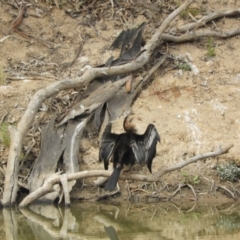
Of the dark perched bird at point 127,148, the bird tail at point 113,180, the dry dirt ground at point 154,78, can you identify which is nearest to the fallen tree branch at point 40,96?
the dry dirt ground at point 154,78

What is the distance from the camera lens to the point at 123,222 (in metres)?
7.48

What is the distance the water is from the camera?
704 centimetres

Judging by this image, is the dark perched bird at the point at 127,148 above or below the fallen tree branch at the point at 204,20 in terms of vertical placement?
above

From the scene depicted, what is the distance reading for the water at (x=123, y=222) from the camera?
704 centimetres

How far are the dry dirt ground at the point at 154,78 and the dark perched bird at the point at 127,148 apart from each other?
1.24 metres

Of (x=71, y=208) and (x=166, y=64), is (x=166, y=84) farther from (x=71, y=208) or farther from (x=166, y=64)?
(x=71, y=208)

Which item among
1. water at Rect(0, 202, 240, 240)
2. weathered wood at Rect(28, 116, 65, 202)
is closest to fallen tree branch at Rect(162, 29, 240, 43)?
weathered wood at Rect(28, 116, 65, 202)

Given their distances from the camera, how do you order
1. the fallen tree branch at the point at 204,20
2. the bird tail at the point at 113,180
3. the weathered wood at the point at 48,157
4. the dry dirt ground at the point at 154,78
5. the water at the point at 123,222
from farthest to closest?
the fallen tree branch at the point at 204,20
the dry dirt ground at the point at 154,78
the weathered wood at the point at 48,157
the bird tail at the point at 113,180
the water at the point at 123,222

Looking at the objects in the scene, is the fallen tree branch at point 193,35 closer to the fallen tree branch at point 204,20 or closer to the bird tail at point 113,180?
the fallen tree branch at point 204,20

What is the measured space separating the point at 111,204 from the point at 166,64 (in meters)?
2.62

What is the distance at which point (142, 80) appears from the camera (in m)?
9.66

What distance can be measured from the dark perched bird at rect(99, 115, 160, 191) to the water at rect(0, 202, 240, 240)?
502 millimetres

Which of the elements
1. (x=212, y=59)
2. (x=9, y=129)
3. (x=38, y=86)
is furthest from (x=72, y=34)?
(x=9, y=129)

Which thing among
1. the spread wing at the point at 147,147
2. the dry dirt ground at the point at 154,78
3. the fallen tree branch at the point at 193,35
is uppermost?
the spread wing at the point at 147,147
